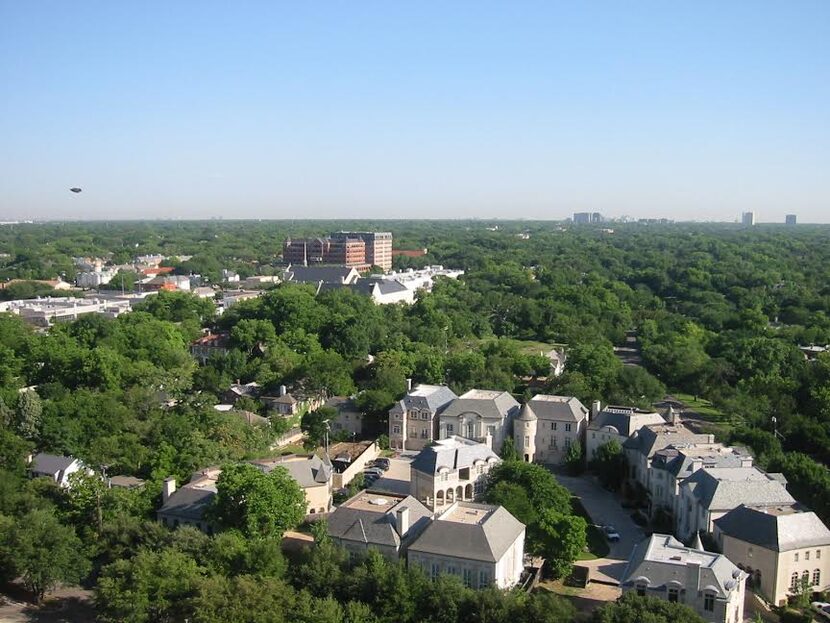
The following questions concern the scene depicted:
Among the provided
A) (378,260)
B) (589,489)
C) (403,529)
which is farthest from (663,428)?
(378,260)

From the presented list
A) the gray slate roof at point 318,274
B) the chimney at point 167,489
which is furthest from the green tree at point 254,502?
the gray slate roof at point 318,274

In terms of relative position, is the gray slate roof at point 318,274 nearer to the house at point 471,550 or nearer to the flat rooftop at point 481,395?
the flat rooftop at point 481,395

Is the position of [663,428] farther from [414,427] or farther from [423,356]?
[423,356]

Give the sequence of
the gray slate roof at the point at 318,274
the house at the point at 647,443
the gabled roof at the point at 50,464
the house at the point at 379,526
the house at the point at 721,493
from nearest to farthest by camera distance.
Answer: the house at the point at 379,526 → the house at the point at 721,493 → the gabled roof at the point at 50,464 → the house at the point at 647,443 → the gray slate roof at the point at 318,274

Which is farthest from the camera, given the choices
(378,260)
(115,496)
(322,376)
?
(378,260)

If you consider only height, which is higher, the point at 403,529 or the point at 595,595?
the point at 403,529

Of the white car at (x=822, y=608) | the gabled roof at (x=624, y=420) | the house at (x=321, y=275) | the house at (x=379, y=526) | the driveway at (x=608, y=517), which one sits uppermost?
the house at (x=321, y=275)

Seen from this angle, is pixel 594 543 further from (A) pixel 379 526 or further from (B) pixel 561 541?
(A) pixel 379 526
